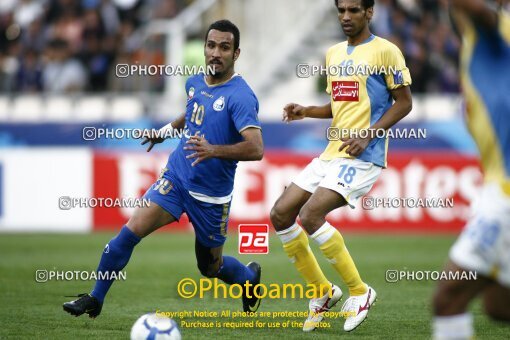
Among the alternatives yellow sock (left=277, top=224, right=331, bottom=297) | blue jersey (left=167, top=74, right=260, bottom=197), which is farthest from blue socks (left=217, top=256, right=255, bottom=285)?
blue jersey (left=167, top=74, right=260, bottom=197)

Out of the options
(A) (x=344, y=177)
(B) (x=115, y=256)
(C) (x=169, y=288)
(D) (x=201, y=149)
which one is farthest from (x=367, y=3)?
(C) (x=169, y=288)

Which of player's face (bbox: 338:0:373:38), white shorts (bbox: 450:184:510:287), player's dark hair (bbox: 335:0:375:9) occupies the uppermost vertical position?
player's dark hair (bbox: 335:0:375:9)

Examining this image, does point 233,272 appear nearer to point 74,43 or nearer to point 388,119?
point 388,119

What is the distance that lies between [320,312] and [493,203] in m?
3.42

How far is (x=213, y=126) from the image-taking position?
7.85 meters

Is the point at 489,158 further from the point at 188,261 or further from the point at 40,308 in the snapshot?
the point at 188,261

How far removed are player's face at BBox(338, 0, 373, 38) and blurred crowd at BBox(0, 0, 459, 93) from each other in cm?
1100

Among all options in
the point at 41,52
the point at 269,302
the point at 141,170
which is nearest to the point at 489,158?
the point at 269,302

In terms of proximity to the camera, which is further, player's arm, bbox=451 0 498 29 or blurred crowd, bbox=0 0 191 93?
blurred crowd, bbox=0 0 191 93

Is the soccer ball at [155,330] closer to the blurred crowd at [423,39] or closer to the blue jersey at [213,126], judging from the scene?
the blue jersey at [213,126]

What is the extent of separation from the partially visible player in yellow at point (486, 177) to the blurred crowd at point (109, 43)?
13839 mm

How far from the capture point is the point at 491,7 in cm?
504

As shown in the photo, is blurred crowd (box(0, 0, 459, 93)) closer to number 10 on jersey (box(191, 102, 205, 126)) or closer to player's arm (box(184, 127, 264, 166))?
number 10 on jersey (box(191, 102, 205, 126))

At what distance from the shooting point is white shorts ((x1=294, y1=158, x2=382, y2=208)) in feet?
26.1
